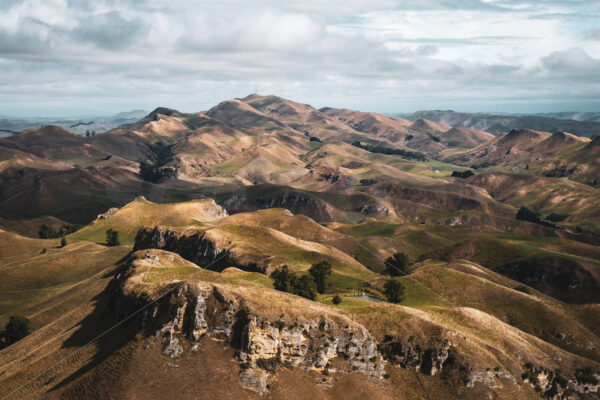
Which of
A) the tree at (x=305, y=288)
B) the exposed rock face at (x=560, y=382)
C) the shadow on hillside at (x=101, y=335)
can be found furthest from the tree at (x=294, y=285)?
the exposed rock face at (x=560, y=382)

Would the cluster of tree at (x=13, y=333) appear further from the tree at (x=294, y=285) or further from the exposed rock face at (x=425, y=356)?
the exposed rock face at (x=425, y=356)

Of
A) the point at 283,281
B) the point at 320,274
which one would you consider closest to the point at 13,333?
the point at 283,281

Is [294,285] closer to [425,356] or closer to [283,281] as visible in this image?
[283,281]

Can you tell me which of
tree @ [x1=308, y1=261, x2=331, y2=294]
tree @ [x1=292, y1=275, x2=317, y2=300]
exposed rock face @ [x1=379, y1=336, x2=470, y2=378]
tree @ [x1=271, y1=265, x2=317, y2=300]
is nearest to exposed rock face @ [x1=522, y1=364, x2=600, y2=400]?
exposed rock face @ [x1=379, y1=336, x2=470, y2=378]

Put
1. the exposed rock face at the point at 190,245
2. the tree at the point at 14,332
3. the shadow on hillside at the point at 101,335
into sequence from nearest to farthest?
the shadow on hillside at the point at 101,335 < the tree at the point at 14,332 < the exposed rock face at the point at 190,245

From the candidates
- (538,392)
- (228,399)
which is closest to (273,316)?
(228,399)

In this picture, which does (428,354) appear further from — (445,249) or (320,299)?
(445,249)
